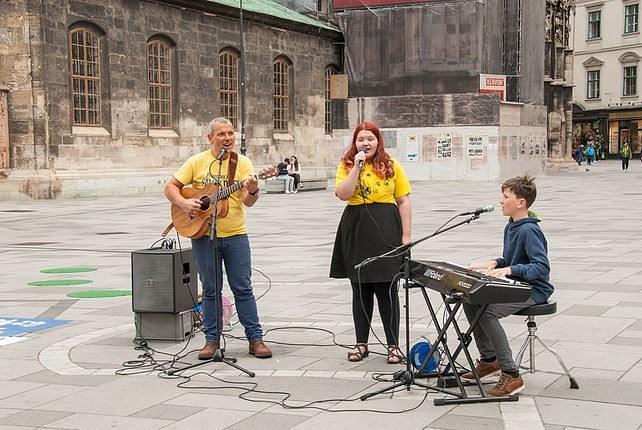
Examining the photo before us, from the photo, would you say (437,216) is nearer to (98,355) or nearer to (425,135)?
(98,355)

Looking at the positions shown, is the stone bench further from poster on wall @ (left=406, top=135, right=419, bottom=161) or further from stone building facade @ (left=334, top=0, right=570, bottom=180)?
stone building facade @ (left=334, top=0, right=570, bottom=180)

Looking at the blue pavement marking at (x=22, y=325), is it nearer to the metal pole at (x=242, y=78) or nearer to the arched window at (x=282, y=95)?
the metal pole at (x=242, y=78)

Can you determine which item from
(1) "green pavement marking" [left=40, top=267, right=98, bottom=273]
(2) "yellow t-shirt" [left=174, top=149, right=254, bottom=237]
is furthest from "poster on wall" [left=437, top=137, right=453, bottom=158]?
(2) "yellow t-shirt" [left=174, top=149, right=254, bottom=237]

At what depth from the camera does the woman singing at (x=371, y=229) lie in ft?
22.0

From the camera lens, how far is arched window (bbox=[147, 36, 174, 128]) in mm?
32625

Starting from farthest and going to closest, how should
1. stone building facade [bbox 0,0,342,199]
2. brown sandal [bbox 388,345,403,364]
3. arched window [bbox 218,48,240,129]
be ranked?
arched window [bbox 218,48,240,129] < stone building facade [bbox 0,0,342,199] < brown sandal [bbox 388,345,403,364]

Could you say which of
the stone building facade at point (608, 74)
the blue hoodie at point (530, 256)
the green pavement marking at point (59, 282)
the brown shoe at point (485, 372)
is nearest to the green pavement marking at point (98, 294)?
the green pavement marking at point (59, 282)

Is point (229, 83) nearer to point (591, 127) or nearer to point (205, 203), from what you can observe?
point (205, 203)

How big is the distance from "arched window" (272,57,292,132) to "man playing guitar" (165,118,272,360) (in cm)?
3287

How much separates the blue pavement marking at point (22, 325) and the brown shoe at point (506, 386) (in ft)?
14.5

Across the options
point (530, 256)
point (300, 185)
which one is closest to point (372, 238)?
point (530, 256)

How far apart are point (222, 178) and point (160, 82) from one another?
26857mm

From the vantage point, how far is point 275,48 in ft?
129

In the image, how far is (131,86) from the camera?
31.4 meters
